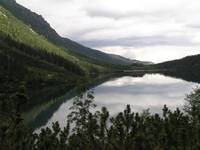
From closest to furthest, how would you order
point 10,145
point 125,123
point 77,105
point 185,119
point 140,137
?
point 10,145
point 140,137
point 125,123
point 185,119
point 77,105

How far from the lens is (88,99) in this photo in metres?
79.6

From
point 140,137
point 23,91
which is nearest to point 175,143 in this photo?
point 140,137

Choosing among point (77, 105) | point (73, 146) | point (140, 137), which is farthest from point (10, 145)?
point (77, 105)

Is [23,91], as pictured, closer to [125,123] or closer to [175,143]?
[125,123]

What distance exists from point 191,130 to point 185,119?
2.31 meters

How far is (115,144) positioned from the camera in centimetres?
2964

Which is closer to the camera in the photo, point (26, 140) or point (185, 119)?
point (26, 140)

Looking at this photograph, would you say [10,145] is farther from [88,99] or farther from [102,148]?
[88,99]

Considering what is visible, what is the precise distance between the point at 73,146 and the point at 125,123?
5.02m

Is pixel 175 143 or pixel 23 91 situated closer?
pixel 23 91

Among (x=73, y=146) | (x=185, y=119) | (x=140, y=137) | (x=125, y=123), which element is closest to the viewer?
(x=140, y=137)

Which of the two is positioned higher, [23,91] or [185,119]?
[23,91]

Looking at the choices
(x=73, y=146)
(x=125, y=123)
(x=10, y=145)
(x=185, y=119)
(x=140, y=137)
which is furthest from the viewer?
(x=185, y=119)

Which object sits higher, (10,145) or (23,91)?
(23,91)
